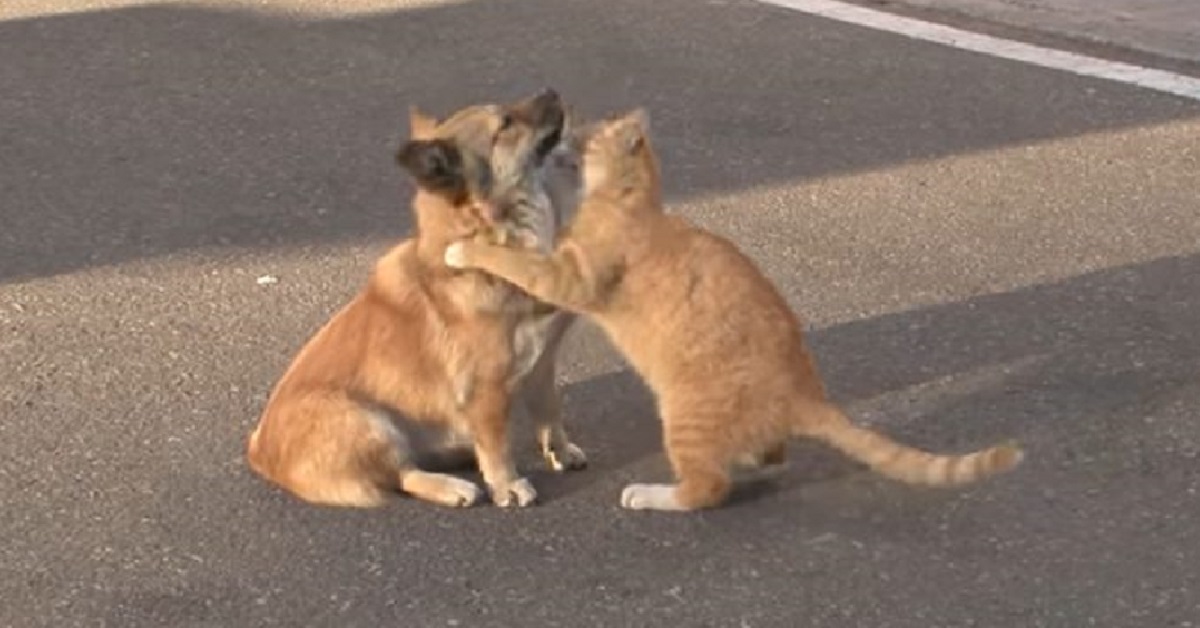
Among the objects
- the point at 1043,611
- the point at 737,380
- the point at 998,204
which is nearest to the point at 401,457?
the point at 737,380

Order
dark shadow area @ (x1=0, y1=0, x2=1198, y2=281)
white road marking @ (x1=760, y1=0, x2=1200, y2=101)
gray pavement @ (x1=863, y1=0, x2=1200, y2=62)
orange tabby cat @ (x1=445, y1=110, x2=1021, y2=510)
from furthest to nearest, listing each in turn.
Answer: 1. gray pavement @ (x1=863, y1=0, x2=1200, y2=62)
2. white road marking @ (x1=760, y1=0, x2=1200, y2=101)
3. dark shadow area @ (x1=0, y1=0, x2=1198, y2=281)
4. orange tabby cat @ (x1=445, y1=110, x2=1021, y2=510)

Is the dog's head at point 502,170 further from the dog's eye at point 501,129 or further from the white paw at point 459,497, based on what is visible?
the white paw at point 459,497

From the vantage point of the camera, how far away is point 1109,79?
9539 mm

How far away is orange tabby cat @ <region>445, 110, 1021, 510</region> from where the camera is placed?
529 centimetres

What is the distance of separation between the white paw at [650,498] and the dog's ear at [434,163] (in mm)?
835

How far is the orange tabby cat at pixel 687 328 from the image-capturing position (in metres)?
5.29

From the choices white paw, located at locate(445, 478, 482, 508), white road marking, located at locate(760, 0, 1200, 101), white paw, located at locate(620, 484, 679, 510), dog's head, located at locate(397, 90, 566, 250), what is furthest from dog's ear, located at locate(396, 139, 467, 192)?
white road marking, located at locate(760, 0, 1200, 101)

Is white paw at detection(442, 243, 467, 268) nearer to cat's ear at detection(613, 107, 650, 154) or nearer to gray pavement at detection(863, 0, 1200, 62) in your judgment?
cat's ear at detection(613, 107, 650, 154)

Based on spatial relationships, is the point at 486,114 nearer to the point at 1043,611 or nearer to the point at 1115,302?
the point at 1043,611

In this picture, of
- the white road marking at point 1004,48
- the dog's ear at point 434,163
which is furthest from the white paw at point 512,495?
the white road marking at point 1004,48

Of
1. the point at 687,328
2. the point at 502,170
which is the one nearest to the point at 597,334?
the point at 502,170

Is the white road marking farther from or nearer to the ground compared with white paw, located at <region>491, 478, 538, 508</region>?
nearer to the ground

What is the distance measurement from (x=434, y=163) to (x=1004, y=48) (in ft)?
17.3

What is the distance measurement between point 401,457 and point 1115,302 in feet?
8.01
